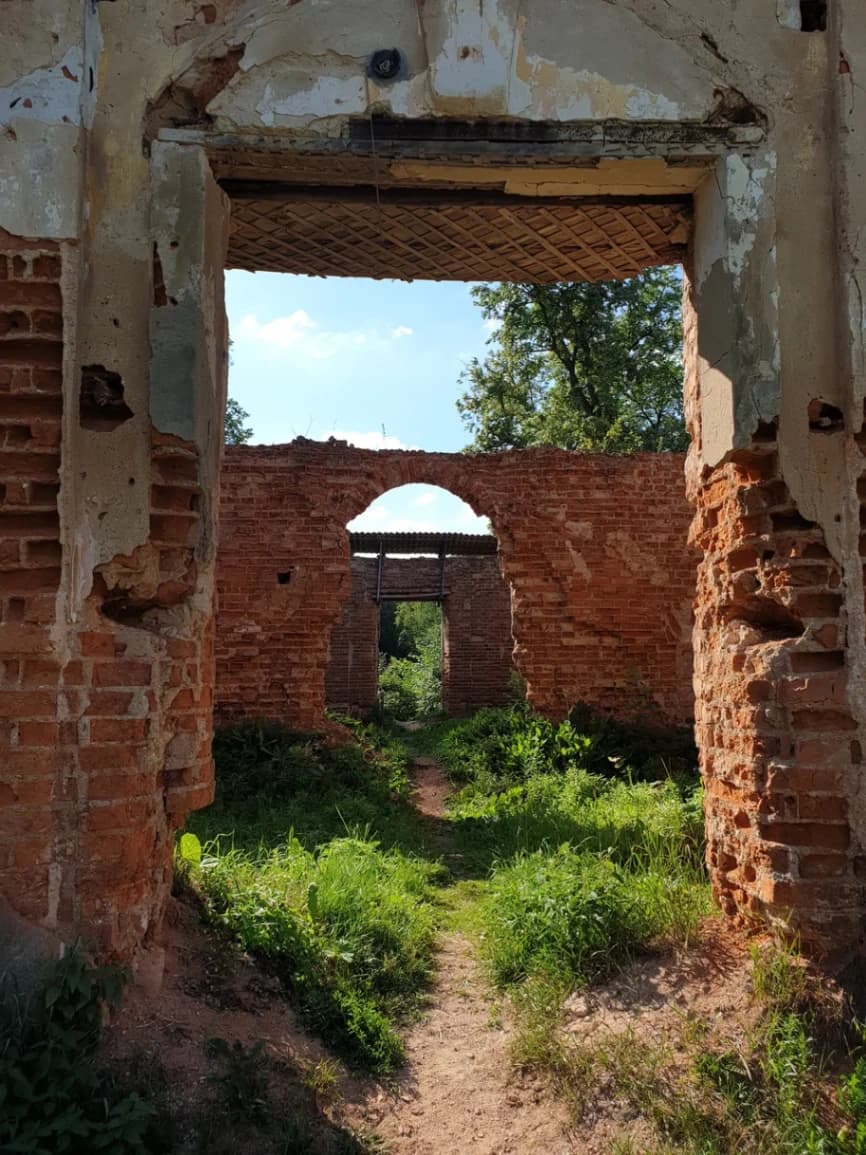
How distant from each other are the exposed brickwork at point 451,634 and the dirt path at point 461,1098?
1218 centimetres

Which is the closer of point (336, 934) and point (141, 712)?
point (141, 712)

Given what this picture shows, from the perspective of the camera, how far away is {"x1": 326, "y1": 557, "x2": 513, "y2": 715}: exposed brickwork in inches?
624

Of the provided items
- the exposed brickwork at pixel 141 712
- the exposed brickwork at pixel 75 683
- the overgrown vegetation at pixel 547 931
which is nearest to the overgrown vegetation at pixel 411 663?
the overgrown vegetation at pixel 547 931

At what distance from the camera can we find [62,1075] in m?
2.30

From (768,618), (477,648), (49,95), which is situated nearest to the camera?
(49,95)

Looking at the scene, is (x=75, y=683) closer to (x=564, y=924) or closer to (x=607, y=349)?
(x=564, y=924)

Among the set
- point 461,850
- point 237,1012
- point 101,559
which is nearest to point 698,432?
point 101,559

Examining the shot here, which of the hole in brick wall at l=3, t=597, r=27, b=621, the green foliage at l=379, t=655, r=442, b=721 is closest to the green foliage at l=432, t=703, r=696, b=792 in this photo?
the hole in brick wall at l=3, t=597, r=27, b=621


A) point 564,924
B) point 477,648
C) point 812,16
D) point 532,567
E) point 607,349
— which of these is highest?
point 607,349

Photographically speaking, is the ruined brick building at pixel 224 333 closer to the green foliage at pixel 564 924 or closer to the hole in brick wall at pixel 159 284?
the hole in brick wall at pixel 159 284

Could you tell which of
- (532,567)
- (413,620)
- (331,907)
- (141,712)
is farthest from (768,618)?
(413,620)

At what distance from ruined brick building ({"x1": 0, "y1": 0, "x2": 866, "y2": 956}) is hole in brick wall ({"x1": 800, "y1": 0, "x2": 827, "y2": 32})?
Result: 0.08 feet

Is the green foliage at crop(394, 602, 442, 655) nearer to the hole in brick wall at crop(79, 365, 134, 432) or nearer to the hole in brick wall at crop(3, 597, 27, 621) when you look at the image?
the hole in brick wall at crop(79, 365, 134, 432)

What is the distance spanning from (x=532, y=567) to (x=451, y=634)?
6648mm
